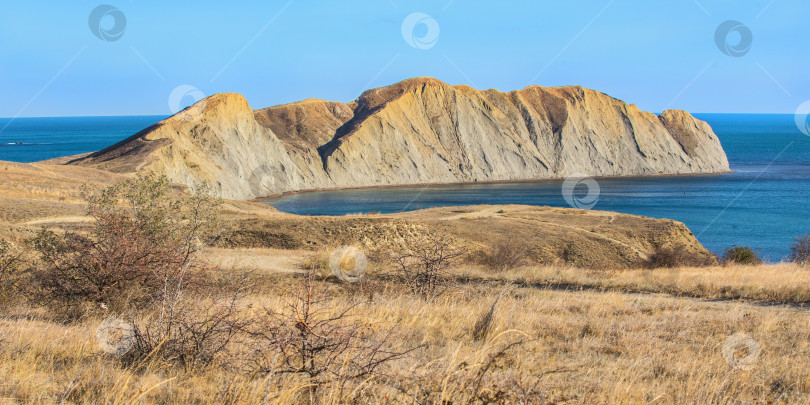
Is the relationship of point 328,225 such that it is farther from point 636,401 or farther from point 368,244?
point 636,401

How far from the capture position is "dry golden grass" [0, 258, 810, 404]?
363cm

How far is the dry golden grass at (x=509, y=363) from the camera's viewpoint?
3.63m

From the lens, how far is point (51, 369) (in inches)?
170

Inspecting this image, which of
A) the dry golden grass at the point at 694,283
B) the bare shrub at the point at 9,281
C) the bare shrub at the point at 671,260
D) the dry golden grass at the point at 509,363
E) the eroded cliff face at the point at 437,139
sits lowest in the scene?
the bare shrub at the point at 671,260

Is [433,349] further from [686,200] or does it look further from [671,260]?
[686,200]

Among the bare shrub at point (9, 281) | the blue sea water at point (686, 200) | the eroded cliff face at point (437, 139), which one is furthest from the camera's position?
the eroded cliff face at point (437, 139)

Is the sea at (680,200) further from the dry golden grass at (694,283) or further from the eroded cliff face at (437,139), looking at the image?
the dry golden grass at (694,283)

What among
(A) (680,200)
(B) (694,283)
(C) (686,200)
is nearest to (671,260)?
(B) (694,283)

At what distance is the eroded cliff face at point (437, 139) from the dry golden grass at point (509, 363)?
71.5 meters

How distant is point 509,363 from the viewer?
15.9ft

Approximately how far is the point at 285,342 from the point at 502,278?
10.7 metres

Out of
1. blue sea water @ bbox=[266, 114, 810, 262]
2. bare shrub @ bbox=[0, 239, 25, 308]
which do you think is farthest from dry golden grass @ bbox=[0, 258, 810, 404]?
blue sea water @ bbox=[266, 114, 810, 262]

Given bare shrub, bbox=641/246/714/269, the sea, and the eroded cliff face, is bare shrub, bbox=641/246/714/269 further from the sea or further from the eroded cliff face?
the eroded cliff face

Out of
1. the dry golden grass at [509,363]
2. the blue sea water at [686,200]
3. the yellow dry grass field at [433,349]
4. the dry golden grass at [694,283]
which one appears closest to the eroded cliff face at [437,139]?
the blue sea water at [686,200]
